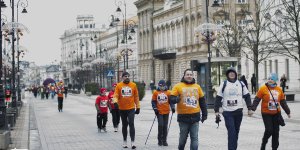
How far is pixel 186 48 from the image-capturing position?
83.5m

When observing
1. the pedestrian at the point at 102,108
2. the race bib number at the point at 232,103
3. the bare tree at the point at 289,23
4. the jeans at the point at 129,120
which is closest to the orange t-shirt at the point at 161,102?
the jeans at the point at 129,120

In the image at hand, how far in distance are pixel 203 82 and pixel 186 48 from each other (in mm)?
51623

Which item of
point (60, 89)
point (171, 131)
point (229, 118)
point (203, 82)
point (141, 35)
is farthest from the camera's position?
point (141, 35)

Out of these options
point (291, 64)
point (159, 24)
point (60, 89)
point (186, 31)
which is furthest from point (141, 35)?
point (60, 89)

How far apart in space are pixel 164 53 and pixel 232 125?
78321 millimetres

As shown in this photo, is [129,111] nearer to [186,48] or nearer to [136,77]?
[186,48]

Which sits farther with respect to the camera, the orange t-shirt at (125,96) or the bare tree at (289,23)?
the bare tree at (289,23)

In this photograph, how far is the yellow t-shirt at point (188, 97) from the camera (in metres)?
11.4

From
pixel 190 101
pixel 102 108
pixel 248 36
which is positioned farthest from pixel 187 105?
pixel 248 36

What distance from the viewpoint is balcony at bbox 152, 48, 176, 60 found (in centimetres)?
8875

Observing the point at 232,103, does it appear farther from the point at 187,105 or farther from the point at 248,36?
the point at 248,36

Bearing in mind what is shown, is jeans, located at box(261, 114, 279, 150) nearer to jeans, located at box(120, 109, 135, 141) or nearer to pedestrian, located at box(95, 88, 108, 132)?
jeans, located at box(120, 109, 135, 141)

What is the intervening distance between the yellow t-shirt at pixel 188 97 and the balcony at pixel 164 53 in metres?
76.8

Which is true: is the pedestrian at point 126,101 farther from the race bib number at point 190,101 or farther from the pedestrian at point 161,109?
the race bib number at point 190,101
